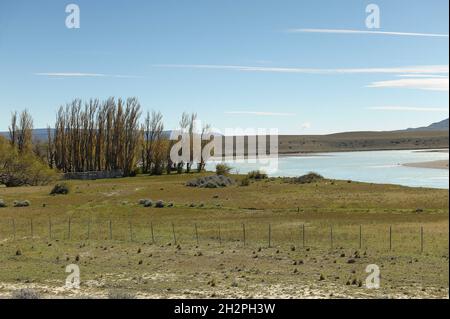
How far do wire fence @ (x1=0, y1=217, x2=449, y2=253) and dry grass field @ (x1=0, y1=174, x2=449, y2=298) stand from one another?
71mm

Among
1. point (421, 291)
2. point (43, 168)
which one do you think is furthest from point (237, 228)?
point (43, 168)

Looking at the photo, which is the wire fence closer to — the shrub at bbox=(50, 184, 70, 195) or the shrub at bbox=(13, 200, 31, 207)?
the shrub at bbox=(13, 200, 31, 207)

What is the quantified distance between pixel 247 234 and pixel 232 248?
490 centimetres

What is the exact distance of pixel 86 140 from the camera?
108500 mm

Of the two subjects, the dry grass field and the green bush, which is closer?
the dry grass field

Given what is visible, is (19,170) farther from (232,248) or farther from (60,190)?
(232,248)

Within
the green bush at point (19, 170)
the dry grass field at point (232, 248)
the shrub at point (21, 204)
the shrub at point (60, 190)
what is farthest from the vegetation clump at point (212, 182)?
the shrub at point (21, 204)

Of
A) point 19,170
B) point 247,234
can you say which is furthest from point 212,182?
point 247,234

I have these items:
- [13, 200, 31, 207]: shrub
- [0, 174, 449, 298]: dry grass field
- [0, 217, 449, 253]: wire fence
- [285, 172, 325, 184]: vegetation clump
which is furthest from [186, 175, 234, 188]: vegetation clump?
[0, 217, 449, 253]: wire fence

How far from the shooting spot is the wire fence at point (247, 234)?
2812 centimetres

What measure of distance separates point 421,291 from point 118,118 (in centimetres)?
9925

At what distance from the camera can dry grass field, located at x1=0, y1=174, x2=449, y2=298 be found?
18.8m
